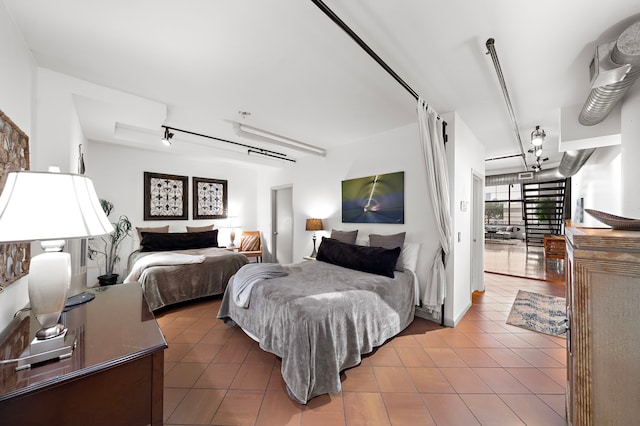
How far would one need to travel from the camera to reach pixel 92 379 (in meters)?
0.91

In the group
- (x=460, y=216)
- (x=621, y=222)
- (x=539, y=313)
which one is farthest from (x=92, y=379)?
(x=539, y=313)

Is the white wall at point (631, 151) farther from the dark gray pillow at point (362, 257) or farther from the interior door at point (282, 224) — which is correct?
the interior door at point (282, 224)

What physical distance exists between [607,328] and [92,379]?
6.46ft

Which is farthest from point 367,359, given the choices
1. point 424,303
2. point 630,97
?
point 630,97

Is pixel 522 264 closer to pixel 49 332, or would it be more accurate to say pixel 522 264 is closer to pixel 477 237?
pixel 477 237

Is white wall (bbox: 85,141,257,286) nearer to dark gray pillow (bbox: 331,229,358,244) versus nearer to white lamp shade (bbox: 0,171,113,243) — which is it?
dark gray pillow (bbox: 331,229,358,244)

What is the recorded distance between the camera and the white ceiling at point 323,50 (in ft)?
5.12

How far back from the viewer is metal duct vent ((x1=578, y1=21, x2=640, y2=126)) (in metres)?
1.54

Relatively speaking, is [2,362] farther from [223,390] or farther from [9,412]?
[223,390]

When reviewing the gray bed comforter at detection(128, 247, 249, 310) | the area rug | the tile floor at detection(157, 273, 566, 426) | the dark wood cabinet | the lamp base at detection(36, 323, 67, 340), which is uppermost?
the lamp base at detection(36, 323, 67, 340)

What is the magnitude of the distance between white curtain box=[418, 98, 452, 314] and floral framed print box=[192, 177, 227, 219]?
481cm

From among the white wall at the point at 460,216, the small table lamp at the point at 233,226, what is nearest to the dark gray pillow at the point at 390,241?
the white wall at the point at 460,216

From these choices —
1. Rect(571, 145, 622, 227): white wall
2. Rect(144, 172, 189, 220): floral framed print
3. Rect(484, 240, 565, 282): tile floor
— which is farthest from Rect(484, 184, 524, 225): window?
Rect(144, 172, 189, 220): floral framed print

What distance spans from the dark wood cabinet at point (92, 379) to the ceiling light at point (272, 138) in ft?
9.27
